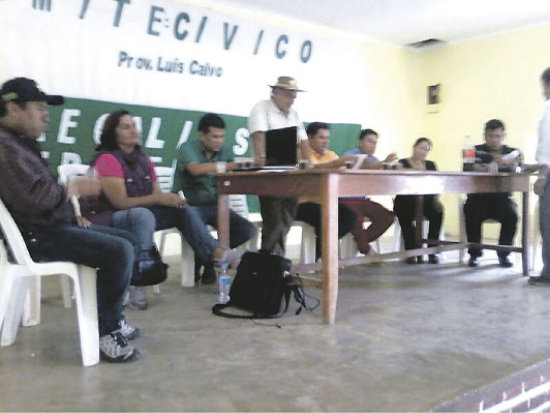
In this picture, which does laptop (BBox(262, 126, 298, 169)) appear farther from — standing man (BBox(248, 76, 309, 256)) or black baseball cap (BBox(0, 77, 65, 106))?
black baseball cap (BBox(0, 77, 65, 106))

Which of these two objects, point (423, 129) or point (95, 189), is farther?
point (423, 129)

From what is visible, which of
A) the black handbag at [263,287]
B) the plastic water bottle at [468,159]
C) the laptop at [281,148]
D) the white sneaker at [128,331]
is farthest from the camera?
the plastic water bottle at [468,159]

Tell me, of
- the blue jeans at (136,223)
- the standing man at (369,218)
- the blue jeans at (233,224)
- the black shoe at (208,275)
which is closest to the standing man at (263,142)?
the blue jeans at (233,224)

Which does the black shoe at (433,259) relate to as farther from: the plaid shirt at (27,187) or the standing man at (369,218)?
the plaid shirt at (27,187)

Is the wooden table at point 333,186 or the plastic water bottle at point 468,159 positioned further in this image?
the plastic water bottle at point 468,159

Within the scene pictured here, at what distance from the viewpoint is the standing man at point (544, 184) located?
3.10m

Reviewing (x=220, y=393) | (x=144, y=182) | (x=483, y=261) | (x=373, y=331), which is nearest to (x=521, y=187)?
(x=483, y=261)

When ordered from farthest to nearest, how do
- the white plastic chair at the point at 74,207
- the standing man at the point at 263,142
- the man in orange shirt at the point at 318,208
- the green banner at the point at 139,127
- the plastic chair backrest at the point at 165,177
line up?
the plastic chair backrest at the point at 165,177, the green banner at the point at 139,127, the man in orange shirt at the point at 318,208, the standing man at the point at 263,142, the white plastic chair at the point at 74,207

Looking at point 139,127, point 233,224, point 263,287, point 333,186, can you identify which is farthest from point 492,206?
point 139,127

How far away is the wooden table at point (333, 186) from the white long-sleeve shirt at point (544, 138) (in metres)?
0.25

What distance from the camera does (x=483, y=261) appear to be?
407cm

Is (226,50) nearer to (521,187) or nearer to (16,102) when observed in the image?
(521,187)

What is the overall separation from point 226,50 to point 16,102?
3070 millimetres

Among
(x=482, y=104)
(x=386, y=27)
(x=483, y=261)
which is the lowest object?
(x=483, y=261)
